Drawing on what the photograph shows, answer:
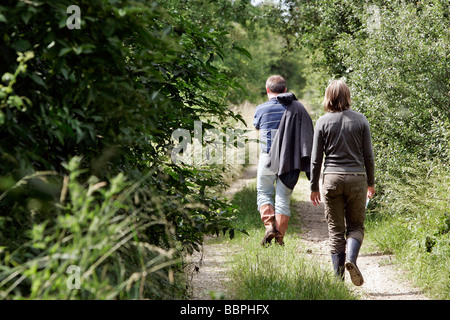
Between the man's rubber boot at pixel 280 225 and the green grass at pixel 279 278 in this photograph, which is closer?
the green grass at pixel 279 278

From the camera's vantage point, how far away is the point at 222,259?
19.6 feet

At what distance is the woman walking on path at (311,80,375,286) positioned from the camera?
4.59 metres

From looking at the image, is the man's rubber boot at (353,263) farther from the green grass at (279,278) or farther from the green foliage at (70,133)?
the green foliage at (70,133)

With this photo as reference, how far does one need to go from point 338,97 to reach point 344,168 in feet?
2.18

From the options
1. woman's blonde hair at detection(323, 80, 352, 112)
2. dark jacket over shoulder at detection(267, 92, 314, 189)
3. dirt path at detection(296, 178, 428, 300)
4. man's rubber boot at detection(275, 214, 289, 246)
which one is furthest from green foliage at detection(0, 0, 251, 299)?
man's rubber boot at detection(275, 214, 289, 246)

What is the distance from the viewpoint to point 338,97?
4648mm

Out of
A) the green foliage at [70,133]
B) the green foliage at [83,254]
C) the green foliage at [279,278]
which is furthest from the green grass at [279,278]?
the green foliage at [70,133]

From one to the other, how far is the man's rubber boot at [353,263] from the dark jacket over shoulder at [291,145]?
1481mm

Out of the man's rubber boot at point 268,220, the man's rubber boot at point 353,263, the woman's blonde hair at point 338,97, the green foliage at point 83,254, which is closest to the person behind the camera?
the green foliage at point 83,254

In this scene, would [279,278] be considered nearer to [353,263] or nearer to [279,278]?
[279,278]

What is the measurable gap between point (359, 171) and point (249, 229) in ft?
10.1

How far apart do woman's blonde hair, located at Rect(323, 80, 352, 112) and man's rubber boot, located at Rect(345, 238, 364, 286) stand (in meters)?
1.26

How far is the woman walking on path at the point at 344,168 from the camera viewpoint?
4586 millimetres

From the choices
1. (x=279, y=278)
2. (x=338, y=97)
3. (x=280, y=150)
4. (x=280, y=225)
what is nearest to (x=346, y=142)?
(x=338, y=97)
